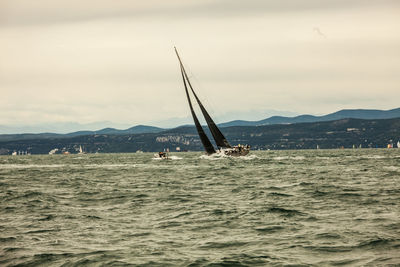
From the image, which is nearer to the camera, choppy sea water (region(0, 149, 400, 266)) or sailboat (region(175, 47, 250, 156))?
choppy sea water (region(0, 149, 400, 266))

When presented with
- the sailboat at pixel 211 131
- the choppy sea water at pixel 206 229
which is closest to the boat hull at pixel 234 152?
the sailboat at pixel 211 131

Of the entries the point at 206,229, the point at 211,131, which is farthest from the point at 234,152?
the point at 206,229

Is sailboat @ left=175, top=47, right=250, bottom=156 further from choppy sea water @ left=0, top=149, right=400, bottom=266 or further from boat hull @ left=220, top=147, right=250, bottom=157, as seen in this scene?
choppy sea water @ left=0, top=149, right=400, bottom=266

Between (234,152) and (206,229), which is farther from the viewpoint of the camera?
(234,152)

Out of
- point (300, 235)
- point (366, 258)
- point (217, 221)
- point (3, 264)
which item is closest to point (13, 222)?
point (3, 264)

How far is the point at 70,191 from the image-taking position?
34.8 meters

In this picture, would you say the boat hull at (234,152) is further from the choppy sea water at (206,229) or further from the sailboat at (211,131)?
the choppy sea water at (206,229)

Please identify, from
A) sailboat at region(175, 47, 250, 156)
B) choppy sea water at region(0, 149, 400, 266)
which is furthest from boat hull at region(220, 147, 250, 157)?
choppy sea water at region(0, 149, 400, 266)

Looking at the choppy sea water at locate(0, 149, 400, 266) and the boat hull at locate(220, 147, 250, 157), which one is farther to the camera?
the boat hull at locate(220, 147, 250, 157)

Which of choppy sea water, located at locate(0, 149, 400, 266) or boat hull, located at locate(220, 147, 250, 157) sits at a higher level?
boat hull, located at locate(220, 147, 250, 157)

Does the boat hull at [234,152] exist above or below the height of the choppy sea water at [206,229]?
above

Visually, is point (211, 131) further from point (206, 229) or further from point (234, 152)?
point (206, 229)

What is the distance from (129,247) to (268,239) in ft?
15.1

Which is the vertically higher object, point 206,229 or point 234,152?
point 234,152
